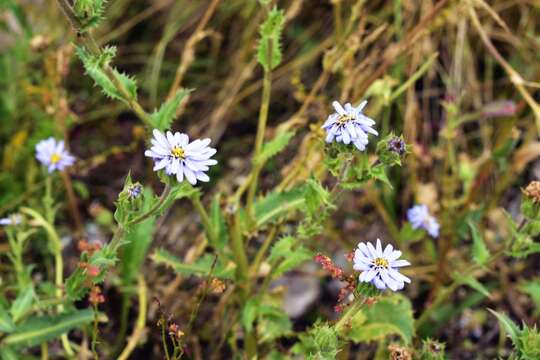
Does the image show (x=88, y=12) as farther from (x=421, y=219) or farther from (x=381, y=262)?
(x=421, y=219)

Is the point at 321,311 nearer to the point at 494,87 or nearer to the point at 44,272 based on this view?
the point at 44,272

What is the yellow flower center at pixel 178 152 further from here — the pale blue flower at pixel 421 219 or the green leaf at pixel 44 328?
the pale blue flower at pixel 421 219

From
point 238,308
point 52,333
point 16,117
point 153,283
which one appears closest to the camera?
point 52,333

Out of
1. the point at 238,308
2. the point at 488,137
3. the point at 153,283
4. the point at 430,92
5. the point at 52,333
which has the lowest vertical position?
the point at 52,333

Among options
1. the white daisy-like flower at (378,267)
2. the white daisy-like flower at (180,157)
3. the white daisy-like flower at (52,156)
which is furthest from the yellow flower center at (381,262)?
the white daisy-like flower at (52,156)

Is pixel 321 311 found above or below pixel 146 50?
below

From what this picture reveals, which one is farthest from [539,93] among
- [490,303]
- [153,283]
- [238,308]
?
[153,283]
